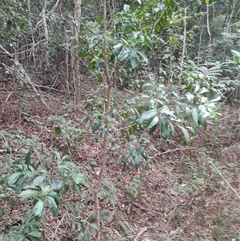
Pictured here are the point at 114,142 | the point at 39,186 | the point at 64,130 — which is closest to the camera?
the point at 39,186

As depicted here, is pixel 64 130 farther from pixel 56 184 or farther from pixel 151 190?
pixel 151 190

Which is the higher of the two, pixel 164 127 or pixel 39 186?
pixel 164 127

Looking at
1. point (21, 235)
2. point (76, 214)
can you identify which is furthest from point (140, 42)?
point (76, 214)

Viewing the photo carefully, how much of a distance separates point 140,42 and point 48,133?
6.73ft

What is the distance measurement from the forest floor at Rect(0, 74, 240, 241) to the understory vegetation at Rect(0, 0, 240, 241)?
1 cm

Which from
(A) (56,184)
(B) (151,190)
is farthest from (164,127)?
(B) (151,190)

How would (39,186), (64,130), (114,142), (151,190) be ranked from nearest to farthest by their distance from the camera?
1. (39,186)
2. (64,130)
3. (114,142)
4. (151,190)

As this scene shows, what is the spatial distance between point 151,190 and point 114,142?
1.02 metres

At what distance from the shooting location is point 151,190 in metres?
3.24

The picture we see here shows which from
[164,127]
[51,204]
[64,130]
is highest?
[164,127]

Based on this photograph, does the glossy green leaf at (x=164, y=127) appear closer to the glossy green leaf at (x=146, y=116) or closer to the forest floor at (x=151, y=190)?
the glossy green leaf at (x=146, y=116)

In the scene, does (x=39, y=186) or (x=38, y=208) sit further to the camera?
(x=39, y=186)

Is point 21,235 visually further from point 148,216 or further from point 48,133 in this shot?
point 48,133

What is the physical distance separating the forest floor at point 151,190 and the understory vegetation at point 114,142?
12 mm
